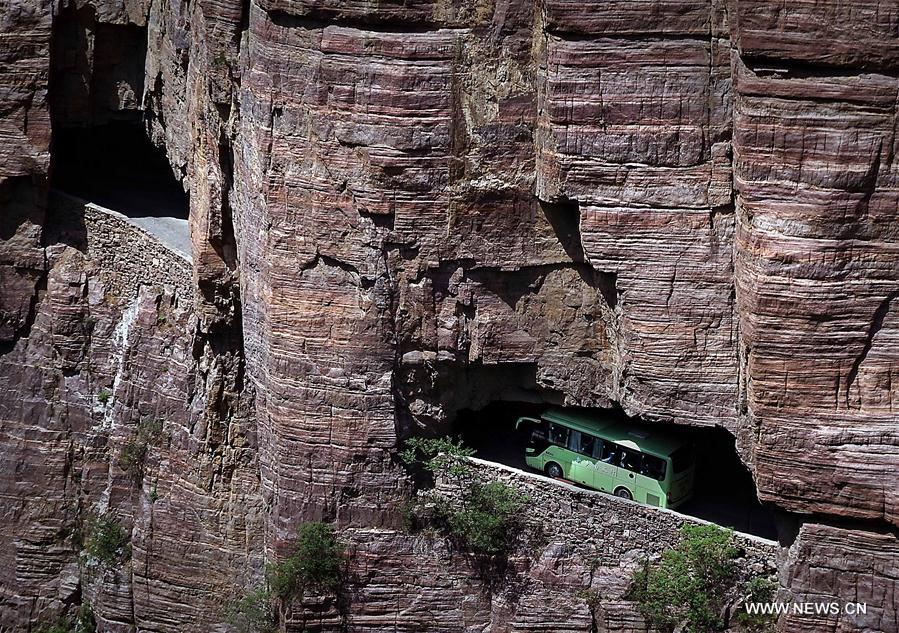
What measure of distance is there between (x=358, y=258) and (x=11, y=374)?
934cm

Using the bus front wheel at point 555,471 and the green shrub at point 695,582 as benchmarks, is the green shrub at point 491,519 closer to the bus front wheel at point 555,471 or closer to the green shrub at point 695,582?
the bus front wheel at point 555,471

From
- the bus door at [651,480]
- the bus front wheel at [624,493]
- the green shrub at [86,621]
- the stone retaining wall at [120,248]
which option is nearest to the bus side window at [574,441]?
the bus front wheel at [624,493]

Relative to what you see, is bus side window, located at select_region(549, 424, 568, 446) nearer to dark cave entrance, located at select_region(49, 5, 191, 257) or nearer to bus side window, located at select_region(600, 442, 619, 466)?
bus side window, located at select_region(600, 442, 619, 466)

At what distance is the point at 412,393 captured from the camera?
2342 cm

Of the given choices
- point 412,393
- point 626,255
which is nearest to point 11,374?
point 412,393

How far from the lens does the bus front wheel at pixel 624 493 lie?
76.7 ft

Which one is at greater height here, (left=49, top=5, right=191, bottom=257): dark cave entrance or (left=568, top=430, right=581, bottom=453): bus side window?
(left=49, top=5, right=191, bottom=257): dark cave entrance

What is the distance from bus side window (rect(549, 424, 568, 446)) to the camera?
23797 mm

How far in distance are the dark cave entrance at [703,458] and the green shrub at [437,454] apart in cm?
54

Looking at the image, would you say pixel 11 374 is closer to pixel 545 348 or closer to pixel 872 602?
pixel 545 348

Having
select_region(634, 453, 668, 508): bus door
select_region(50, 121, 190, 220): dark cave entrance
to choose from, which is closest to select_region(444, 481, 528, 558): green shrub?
select_region(634, 453, 668, 508): bus door

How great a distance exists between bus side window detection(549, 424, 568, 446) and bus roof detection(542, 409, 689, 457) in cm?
9

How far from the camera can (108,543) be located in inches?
1089

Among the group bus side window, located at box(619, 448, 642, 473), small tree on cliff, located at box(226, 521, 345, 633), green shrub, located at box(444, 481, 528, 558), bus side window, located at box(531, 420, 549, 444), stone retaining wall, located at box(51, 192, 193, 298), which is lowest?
small tree on cliff, located at box(226, 521, 345, 633)
